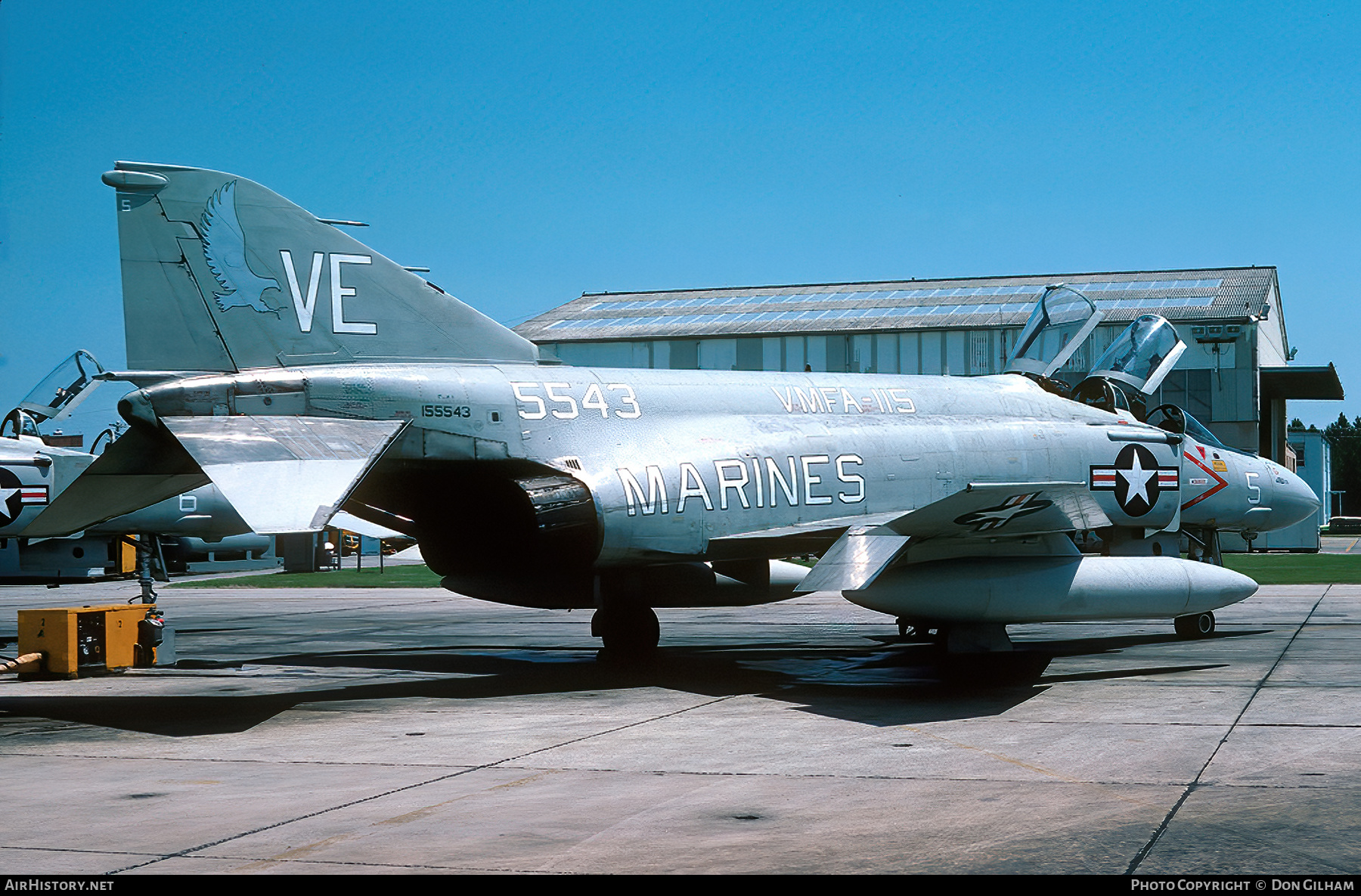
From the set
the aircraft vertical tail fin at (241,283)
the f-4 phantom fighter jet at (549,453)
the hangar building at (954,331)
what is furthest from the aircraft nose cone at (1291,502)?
the hangar building at (954,331)

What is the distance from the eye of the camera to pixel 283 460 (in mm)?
8672

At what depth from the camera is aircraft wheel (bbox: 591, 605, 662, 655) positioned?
12.8 metres

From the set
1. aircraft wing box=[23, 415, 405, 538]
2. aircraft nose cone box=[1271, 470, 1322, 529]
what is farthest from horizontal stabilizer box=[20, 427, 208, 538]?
aircraft nose cone box=[1271, 470, 1322, 529]

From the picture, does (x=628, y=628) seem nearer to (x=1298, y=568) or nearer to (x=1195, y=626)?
(x=1195, y=626)

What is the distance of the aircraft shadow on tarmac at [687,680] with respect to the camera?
32.6ft

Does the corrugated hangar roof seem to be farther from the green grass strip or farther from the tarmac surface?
the tarmac surface

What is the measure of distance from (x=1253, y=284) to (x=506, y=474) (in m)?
38.3

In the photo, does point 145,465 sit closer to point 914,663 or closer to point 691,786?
point 691,786

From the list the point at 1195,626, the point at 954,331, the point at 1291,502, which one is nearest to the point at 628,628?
the point at 1195,626

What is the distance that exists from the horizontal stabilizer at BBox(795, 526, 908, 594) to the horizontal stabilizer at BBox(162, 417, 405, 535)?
364 cm

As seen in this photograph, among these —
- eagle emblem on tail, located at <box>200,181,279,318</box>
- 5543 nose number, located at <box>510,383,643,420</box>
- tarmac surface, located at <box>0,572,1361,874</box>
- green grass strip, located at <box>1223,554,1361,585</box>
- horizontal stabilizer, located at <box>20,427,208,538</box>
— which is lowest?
green grass strip, located at <box>1223,554,1361,585</box>

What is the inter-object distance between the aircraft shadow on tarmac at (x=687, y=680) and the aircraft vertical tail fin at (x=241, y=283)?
9.80 feet

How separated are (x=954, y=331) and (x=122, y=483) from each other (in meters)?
33.7

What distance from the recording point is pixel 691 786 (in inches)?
273
